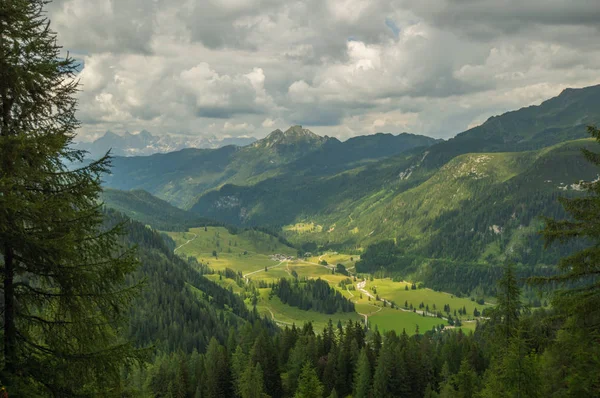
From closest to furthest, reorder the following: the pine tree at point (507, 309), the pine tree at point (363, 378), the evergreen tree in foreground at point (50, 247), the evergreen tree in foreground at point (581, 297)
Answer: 1. the evergreen tree in foreground at point (50, 247)
2. the evergreen tree in foreground at point (581, 297)
3. the pine tree at point (507, 309)
4. the pine tree at point (363, 378)

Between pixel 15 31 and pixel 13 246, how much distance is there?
806 cm

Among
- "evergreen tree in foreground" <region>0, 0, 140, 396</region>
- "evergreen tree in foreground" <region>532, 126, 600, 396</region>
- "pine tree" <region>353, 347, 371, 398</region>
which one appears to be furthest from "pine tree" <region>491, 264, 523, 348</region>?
"pine tree" <region>353, 347, 371, 398</region>

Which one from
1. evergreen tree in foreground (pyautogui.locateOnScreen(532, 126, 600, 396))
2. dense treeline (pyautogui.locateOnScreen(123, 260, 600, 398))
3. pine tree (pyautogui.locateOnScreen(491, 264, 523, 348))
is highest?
evergreen tree in foreground (pyautogui.locateOnScreen(532, 126, 600, 396))

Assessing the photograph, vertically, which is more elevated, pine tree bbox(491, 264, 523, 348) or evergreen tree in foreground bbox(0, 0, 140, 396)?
evergreen tree in foreground bbox(0, 0, 140, 396)

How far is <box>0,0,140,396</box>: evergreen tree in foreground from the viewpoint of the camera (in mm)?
13930

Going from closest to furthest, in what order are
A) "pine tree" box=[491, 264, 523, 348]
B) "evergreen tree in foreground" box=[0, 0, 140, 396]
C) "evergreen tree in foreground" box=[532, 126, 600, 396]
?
"evergreen tree in foreground" box=[0, 0, 140, 396], "evergreen tree in foreground" box=[532, 126, 600, 396], "pine tree" box=[491, 264, 523, 348]

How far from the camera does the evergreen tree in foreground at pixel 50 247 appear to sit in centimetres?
1393

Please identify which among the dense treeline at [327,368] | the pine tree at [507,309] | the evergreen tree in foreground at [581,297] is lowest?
the dense treeline at [327,368]

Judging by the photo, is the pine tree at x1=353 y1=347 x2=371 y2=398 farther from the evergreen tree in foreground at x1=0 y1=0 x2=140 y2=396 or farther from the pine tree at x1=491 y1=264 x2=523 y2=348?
the evergreen tree in foreground at x1=0 y1=0 x2=140 y2=396

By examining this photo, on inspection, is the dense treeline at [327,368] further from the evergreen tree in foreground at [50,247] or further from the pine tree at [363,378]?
the evergreen tree in foreground at [50,247]

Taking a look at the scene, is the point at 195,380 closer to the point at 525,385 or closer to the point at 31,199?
the point at 525,385

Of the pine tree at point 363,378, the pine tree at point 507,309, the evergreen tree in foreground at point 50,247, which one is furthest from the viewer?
the pine tree at point 363,378

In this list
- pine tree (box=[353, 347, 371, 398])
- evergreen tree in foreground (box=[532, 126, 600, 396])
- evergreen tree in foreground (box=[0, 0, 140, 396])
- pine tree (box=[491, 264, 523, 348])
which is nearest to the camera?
evergreen tree in foreground (box=[0, 0, 140, 396])

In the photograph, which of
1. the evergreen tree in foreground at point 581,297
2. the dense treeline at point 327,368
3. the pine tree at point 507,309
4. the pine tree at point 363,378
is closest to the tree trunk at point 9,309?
the evergreen tree in foreground at point 581,297
